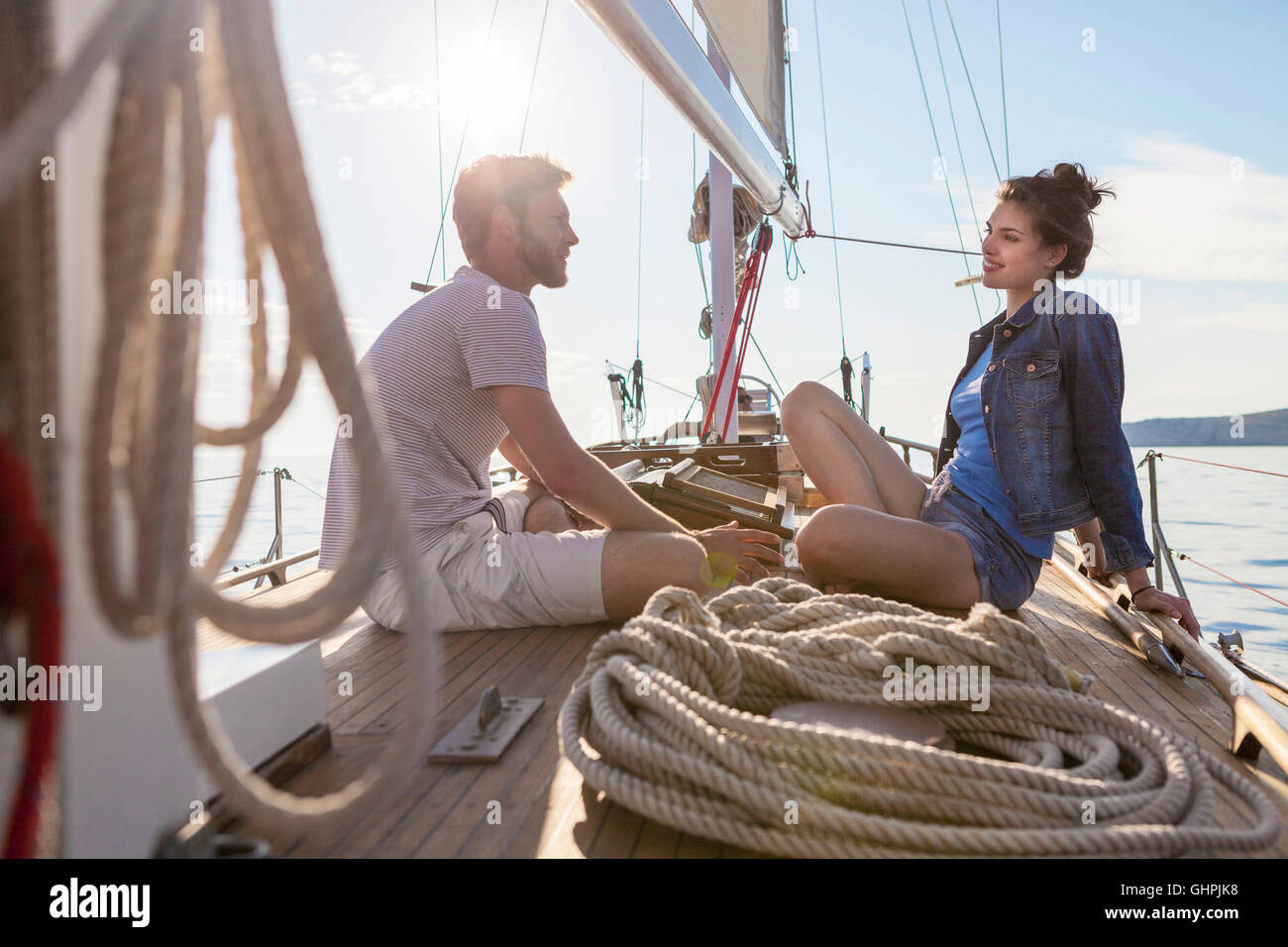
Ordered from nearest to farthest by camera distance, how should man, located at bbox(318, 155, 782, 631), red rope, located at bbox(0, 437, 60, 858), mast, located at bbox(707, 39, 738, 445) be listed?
red rope, located at bbox(0, 437, 60, 858)
man, located at bbox(318, 155, 782, 631)
mast, located at bbox(707, 39, 738, 445)

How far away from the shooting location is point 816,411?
8.45 feet

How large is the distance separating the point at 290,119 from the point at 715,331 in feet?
16.6

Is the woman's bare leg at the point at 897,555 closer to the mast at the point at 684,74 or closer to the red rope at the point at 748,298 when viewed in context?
the mast at the point at 684,74

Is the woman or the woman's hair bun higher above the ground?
the woman's hair bun

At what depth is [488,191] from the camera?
2143 mm

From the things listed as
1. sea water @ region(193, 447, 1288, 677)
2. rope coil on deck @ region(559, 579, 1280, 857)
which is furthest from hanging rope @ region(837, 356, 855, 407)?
rope coil on deck @ region(559, 579, 1280, 857)

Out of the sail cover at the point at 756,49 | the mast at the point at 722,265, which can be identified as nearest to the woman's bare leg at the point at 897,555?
the sail cover at the point at 756,49

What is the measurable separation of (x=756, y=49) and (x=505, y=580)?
125 inches

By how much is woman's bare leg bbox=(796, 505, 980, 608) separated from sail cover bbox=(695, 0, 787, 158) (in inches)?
84.0

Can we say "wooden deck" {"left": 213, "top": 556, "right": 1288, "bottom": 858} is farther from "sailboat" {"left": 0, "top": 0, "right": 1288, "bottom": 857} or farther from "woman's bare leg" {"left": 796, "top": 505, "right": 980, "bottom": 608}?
"woman's bare leg" {"left": 796, "top": 505, "right": 980, "bottom": 608}

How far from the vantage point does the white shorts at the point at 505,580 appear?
1.94m

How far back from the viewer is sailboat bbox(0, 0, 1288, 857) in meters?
0.47
